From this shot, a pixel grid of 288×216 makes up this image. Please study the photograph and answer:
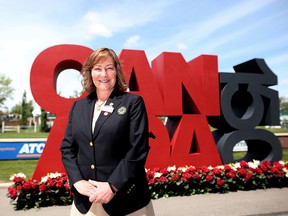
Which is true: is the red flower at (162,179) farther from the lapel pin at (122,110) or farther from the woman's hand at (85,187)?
the lapel pin at (122,110)

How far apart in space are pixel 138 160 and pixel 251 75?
651 centimetres

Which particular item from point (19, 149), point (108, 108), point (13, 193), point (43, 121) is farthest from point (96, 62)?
point (43, 121)

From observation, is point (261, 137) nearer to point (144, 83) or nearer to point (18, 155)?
point (144, 83)

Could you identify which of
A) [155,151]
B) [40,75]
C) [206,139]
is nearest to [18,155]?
[40,75]

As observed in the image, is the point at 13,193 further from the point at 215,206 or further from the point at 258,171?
the point at 258,171

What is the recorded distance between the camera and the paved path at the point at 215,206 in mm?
4465

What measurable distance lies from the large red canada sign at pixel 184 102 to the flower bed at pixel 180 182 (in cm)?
46

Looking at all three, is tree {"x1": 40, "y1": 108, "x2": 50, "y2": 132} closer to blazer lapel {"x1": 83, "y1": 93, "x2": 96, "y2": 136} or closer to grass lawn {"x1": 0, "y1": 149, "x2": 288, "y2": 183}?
grass lawn {"x1": 0, "y1": 149, "x2": 288, "y2": 183}

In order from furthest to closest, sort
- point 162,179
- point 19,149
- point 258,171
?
point 19,149
point 258,171
point 162,179

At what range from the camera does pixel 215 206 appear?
4812 mm

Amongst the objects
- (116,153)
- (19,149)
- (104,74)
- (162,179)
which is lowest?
(19,149)

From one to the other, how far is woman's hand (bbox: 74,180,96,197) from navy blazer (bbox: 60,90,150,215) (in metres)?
0.05

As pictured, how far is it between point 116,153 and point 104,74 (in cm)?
62

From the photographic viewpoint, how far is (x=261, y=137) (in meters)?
7.11
